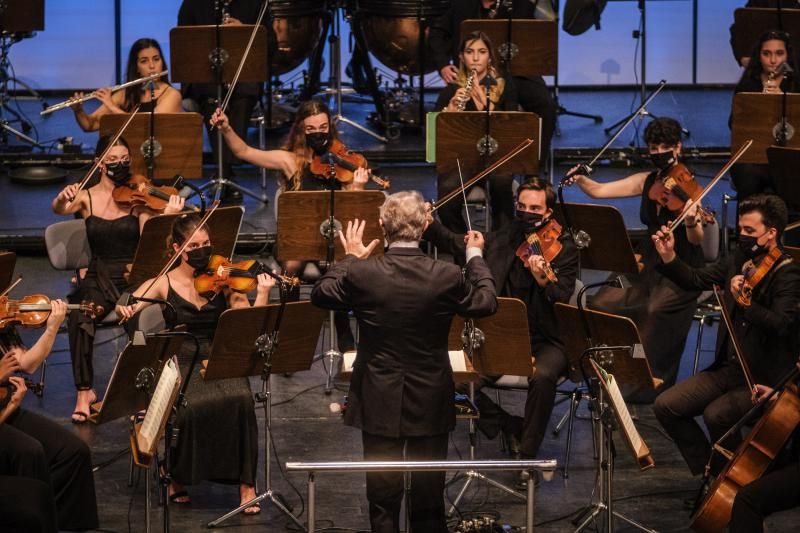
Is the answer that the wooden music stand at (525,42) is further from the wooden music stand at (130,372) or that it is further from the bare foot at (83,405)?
the wooden music stand at (130,372)

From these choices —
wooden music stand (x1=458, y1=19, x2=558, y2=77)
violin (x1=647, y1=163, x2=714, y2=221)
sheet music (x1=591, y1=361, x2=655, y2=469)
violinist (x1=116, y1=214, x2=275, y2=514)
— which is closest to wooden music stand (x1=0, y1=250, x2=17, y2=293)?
violinist (x1=116, y1=214, x2=275, y2=514)

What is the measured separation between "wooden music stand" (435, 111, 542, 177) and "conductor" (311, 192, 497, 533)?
187cm

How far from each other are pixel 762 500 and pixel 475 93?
2.91m

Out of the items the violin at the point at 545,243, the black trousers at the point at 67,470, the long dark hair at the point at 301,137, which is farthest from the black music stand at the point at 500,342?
the long dark hair at the point at 301,137

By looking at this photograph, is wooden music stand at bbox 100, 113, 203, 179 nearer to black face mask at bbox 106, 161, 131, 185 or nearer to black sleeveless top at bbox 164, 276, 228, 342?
black face mask at bbox 106, 161, 131, 185

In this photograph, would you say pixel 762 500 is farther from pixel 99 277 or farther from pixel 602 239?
pixel 99 277

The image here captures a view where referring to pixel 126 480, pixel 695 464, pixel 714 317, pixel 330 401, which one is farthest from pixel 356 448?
pixel 714 317

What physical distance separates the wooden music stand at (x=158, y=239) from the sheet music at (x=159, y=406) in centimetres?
147

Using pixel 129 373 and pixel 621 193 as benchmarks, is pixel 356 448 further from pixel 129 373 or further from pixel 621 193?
pixel 621 193

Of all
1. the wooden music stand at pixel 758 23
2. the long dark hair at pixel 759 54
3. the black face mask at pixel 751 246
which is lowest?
the black face mask at pixel 751 246

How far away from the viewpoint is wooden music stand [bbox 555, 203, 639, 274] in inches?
236

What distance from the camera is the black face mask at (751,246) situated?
5.54 metres

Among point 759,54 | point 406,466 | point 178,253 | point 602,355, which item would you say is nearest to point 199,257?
point 178,253

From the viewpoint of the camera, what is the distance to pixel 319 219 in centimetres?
610
